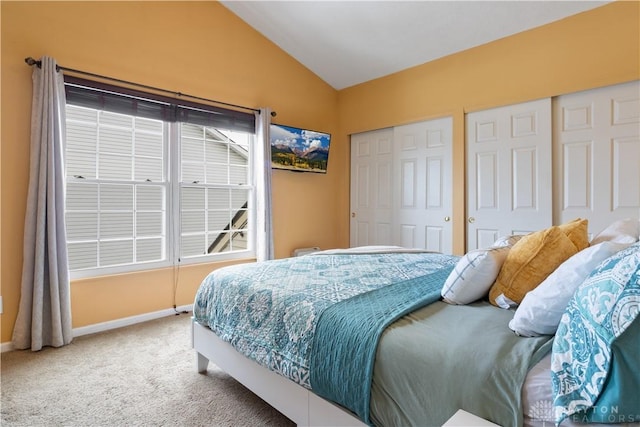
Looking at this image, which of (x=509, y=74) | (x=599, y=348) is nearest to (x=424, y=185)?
(x=509, y=74)

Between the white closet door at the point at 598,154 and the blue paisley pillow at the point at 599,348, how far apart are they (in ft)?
7.97

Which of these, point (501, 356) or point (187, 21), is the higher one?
point (187, 21)

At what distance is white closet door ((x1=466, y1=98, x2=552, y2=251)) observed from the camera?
3086 millimetres

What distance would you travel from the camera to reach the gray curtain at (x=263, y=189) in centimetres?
375

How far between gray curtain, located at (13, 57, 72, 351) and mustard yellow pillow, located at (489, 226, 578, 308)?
2.87 meters

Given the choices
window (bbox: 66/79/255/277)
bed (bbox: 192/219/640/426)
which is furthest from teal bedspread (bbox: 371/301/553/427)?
window (bbox: 66/79/255/277)

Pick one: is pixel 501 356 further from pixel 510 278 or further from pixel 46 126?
pixel 46 126

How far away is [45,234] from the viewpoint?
249cm

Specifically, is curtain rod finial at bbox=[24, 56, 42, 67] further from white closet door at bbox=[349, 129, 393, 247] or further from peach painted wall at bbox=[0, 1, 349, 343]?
white closet door at bbox=[349, 129, 393, 247]

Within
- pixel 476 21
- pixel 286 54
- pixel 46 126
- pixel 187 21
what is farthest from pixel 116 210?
pixel 476 21

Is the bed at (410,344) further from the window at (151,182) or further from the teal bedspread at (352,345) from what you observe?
the window at (151,182)

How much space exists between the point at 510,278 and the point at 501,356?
19.4 inches

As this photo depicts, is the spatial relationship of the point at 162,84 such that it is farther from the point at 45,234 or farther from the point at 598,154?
the point at 598,154

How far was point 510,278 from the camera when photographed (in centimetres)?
136
